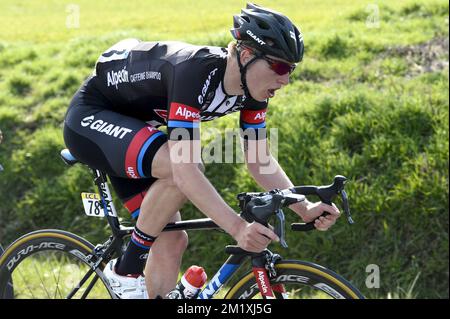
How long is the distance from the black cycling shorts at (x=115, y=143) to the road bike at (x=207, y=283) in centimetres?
18

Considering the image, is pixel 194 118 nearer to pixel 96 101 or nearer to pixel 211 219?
pixel 211 219

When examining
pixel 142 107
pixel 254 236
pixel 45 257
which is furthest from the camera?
pixel 45 257

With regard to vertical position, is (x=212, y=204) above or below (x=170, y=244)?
above

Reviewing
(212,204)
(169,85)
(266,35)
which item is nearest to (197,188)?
(212,204)

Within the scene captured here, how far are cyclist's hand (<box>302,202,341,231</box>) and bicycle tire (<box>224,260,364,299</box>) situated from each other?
0.66ft

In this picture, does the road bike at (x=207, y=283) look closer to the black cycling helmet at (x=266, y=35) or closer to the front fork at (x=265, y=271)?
the front fork at (x=265, y=271)

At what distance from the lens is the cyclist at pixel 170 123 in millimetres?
3574

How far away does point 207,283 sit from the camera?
457 centimetres

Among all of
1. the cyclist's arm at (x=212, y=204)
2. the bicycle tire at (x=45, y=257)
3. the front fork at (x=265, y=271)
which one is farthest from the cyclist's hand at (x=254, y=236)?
the bicycle tire at (x=45, y=257)

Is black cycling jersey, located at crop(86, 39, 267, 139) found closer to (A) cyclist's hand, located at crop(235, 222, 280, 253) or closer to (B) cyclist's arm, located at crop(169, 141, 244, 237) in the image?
(B) cyclist's arm, located at crop(169, 141, 244, 237)

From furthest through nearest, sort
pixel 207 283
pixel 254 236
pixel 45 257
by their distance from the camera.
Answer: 1. pixel 45 257
2. pixel 207 283
3. pixel 254 236

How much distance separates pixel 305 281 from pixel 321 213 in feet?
1.12

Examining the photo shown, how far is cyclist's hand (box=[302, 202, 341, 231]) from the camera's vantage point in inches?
145

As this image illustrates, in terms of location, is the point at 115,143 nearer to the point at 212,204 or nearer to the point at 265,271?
the point at 212,204
